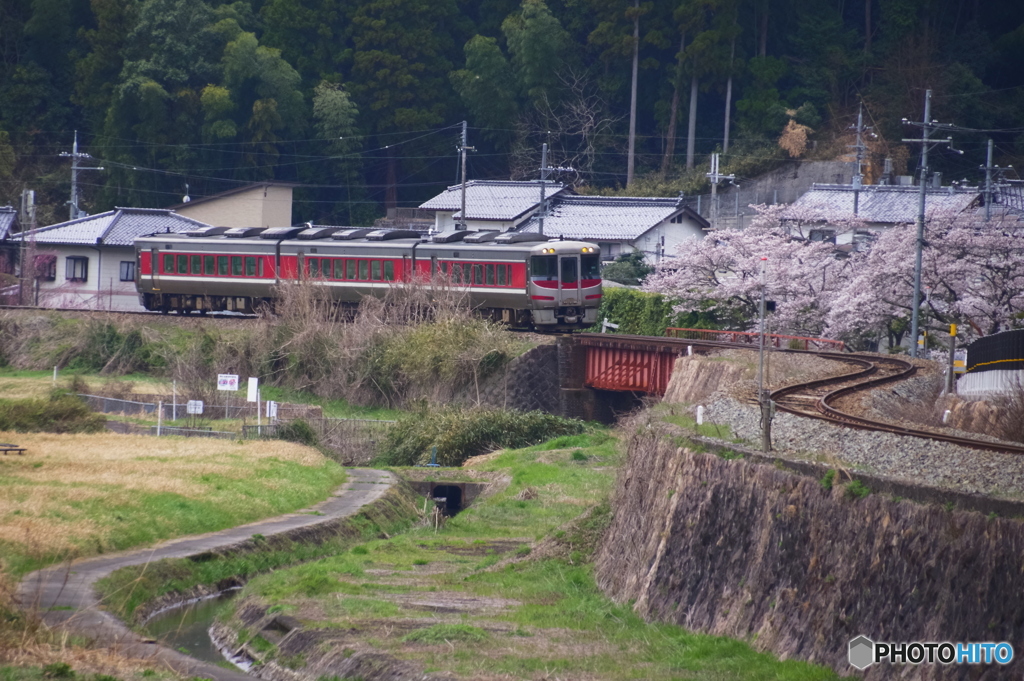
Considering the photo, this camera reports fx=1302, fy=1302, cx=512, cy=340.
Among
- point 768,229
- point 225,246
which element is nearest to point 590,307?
point 768,229

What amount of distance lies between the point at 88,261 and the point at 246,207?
409 inches

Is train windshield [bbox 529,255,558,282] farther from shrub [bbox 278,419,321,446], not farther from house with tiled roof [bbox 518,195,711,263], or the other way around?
house with tiled roof [bbox 518,195,711,263]

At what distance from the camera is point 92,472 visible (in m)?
21.2

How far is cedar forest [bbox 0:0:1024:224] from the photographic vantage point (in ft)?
204

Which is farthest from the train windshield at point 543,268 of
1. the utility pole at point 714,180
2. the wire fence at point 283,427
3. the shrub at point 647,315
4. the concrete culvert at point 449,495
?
the utility pole at point 714,180

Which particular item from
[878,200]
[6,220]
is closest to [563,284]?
[878,200]

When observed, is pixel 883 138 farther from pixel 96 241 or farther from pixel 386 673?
pixel 386 673

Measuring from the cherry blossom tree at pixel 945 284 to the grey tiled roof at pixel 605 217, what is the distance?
54.2 feet

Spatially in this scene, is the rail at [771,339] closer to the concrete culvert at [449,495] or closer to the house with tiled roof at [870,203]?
the house with tiled roof at [870,203]

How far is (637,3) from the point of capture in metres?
64.2

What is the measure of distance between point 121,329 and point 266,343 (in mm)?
6163

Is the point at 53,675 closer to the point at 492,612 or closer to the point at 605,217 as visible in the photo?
the point at 492,612

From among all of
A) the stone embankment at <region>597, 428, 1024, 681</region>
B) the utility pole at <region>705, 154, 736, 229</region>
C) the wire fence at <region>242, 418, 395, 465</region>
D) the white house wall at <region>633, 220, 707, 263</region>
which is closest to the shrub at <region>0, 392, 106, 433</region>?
the wire fence at <region>242, 418, 395, 465</region>

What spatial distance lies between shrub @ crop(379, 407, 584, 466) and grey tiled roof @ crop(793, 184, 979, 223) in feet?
67.7
